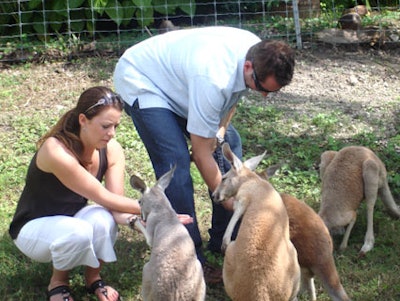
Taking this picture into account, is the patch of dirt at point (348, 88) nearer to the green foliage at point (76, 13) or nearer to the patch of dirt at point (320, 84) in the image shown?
the patch of dirt at point (320, 84)

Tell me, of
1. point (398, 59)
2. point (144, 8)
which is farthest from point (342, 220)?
point (144, 8)

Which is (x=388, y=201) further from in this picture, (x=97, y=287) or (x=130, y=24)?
(x=130, y=24)

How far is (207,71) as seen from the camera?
4285 mm

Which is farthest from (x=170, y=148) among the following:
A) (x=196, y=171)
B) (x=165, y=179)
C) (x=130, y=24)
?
(x=130, y=24)

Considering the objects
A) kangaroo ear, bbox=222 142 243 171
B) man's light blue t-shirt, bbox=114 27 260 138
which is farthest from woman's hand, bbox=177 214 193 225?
man's light blue t-shirt, bbox=114 27 260 138

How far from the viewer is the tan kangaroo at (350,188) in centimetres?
542

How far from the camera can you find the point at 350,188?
5.50 m

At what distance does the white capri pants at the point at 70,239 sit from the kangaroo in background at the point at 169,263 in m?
0.40

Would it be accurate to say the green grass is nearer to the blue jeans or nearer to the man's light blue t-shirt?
the blue jeans

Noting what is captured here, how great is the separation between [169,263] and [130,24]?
591 centimetres

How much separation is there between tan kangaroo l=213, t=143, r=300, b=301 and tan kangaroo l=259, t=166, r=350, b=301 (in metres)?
0.24

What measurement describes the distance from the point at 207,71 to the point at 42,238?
58.8 inches

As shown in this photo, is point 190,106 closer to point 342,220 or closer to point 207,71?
point 207,71

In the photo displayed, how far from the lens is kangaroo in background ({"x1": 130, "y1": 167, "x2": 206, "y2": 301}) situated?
4.01 meters
